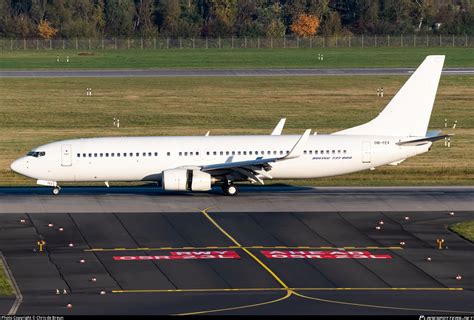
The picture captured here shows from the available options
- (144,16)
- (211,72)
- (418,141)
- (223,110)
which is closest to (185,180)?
(418,141)

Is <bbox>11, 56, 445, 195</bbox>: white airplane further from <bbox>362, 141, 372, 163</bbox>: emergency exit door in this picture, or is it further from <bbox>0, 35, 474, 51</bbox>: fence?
<bbox>0, 35, 474, 51</bbox>: fence

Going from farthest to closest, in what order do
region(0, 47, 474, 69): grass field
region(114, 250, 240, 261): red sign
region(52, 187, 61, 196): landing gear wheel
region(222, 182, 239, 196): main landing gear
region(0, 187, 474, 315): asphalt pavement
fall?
1. region(0, 47, 474, 69): grass field
2. region(52, 187, 61, 196): landing gear wheel
3. region(222, 182, 239, 196): main landing gear
4. region(114, 250, 240, 261): red sign
5. region(0, 187, 474, 315): asphalt pavement

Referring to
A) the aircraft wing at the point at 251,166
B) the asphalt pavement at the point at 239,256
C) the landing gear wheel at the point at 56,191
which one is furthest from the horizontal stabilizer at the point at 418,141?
the landing gear wheel at the point at 56,191

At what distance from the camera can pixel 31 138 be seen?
82938 mm

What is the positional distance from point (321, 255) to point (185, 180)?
44.3ft

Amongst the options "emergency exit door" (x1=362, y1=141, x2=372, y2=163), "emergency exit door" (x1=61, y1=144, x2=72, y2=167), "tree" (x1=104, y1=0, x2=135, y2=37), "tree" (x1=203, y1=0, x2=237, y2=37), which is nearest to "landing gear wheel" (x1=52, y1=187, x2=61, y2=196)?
"emergency exit door" (x1=61, y1=144, x2=72, y2=167)

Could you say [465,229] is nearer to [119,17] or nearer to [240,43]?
[240,43]

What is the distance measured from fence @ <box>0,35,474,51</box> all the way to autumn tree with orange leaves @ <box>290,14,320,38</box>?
602 cm

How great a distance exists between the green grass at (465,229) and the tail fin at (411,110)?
907cm

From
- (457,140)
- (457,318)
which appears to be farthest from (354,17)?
(457,318)

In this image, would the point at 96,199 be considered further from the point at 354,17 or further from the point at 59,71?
the point at 354,17

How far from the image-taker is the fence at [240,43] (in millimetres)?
166250

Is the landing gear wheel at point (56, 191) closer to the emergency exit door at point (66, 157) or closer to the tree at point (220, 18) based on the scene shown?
the emergency exit door at point (66, 157)

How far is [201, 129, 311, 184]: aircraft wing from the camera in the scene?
56000mm
